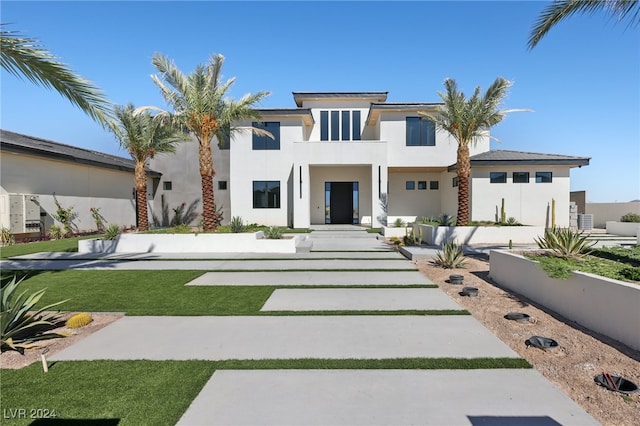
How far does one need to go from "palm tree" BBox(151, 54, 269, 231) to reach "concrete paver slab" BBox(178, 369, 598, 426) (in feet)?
39.5

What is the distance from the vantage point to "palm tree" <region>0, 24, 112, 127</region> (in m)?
5.60

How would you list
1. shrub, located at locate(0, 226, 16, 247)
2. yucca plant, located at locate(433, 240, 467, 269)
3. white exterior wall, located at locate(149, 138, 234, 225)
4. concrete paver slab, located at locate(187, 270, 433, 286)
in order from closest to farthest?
concrete paver slab, located at locate(187, 270, 433, 286) < yucca plant, located at locate(433, 240, 467, 269) < shrub, located at locate(0, 226, 16, 247) < white exterior wall, located at locate(149, 138, 234, 225)

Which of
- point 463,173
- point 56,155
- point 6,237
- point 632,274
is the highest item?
point 56,155

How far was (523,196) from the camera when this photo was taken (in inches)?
792

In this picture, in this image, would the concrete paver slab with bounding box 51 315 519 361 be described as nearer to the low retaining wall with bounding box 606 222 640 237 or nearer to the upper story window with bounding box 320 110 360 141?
the upper story window with bounding box 320 110 360 141

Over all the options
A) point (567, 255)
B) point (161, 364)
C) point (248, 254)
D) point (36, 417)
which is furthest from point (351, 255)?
point (36, 417)

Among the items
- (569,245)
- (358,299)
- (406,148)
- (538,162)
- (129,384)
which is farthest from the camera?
(406,148)

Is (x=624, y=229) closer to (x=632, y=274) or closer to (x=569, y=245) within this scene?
(x=569, y=245)

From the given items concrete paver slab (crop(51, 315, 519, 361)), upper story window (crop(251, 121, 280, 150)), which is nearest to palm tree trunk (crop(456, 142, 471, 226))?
concrete paver slab (crop(51, 315, 519, 361))

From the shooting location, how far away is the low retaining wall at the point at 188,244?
45.0ft

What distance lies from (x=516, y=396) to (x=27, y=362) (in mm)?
5711

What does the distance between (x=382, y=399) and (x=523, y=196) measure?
20.8 m

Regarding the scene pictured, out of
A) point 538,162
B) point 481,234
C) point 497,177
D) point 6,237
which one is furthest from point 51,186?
point 538,162

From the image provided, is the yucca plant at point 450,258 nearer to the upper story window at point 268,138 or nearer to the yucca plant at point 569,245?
the yucca plant at point 569,245
